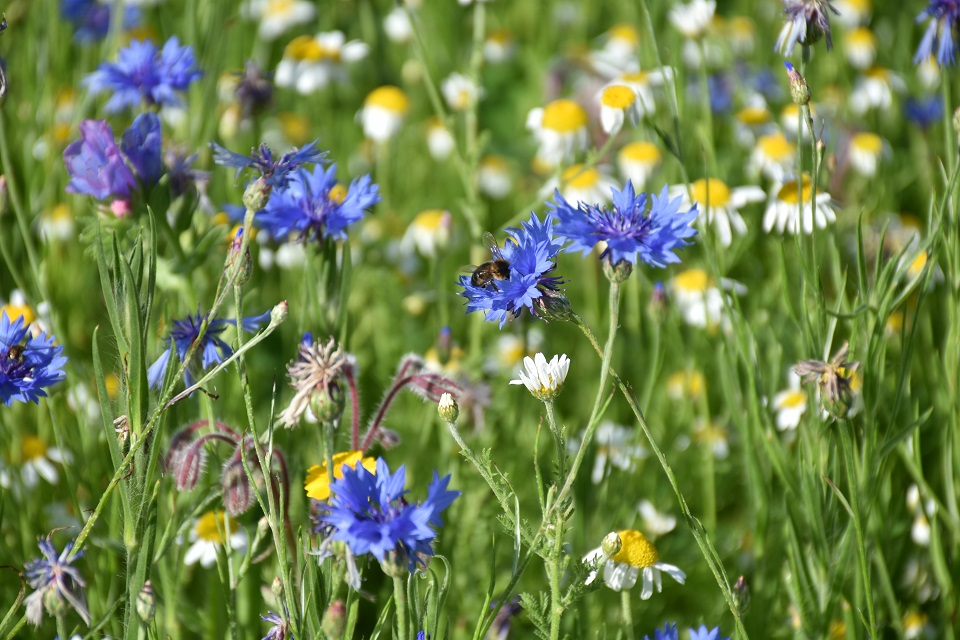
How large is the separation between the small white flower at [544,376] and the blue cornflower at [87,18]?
1908mm

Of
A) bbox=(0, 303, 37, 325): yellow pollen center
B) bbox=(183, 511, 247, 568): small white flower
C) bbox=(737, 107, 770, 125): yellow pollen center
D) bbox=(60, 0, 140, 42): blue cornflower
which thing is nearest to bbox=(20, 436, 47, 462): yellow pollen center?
bbox=(0, 303, 37, 325): yellow pollen center

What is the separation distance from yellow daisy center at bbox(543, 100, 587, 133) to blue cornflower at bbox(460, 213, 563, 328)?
1142 millimetres

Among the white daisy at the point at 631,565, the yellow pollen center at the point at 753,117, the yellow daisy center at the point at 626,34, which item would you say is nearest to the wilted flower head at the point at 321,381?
the white daisy at the point at 631,565

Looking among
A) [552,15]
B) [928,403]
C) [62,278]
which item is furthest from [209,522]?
[552,15]

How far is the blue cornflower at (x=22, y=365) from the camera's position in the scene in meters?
1.09

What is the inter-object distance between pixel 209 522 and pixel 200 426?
0.25 metres

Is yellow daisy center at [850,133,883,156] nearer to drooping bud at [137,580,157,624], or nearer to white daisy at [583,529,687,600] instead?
white daisy at [583,529,687,600]

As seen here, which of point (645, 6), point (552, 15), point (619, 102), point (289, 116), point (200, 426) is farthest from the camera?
point (552, 15)

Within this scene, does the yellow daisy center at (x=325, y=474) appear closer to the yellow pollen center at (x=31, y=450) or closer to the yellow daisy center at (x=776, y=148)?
the yellow pollen center at (x=31, y=450)

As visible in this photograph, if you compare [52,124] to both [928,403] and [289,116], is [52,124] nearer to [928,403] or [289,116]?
[289,116]

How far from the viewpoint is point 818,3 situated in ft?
4.09

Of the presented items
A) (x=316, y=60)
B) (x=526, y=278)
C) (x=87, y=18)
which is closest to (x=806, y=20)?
(x=526, y=278)

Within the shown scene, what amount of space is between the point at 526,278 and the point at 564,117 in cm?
121

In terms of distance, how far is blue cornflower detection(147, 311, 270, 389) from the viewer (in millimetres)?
1188
